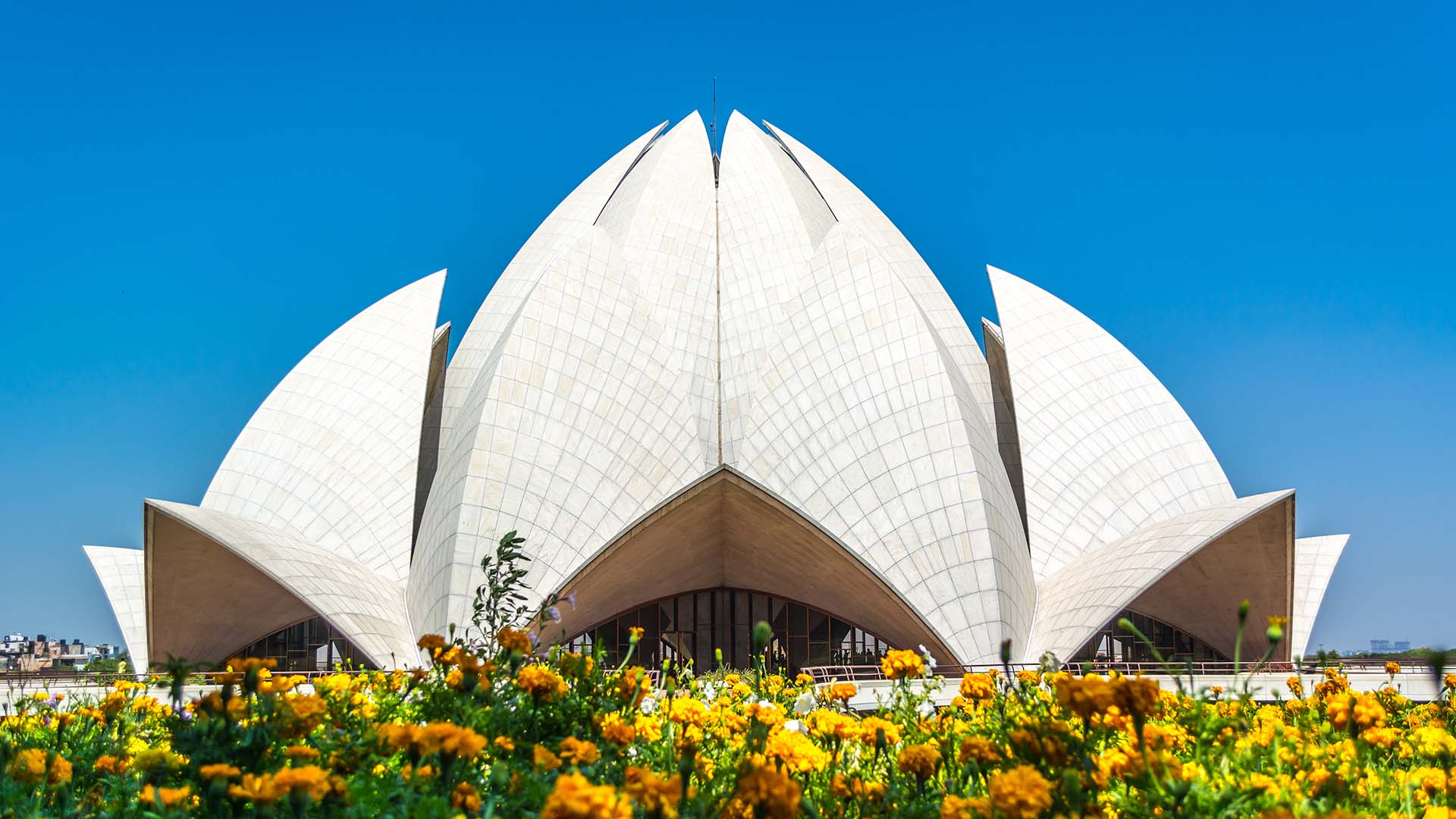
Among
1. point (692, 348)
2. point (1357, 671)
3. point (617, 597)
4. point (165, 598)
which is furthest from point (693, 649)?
point (1357, 671)

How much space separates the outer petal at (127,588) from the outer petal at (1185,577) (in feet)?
66.3

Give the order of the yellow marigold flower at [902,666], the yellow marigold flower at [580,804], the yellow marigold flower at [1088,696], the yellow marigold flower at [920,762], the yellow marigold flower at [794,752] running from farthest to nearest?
the yellow marigold flower at [902,666], the yellow marigold flower at [794,752], the yellow marigold flower at [920,762], the yellow marigold flower at [1088,696], the yellow marigold flower at [580,804]

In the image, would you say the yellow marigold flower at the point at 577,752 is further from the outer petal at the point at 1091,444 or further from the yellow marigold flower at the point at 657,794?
the outer petal at the point at 1091,444

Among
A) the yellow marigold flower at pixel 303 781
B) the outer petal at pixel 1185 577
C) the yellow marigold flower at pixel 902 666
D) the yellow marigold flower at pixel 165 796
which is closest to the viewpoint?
the yellow marigold flower at pixel 303 781

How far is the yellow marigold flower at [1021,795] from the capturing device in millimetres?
1918

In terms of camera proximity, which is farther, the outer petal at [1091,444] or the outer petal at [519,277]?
the outer petal at [519,277]

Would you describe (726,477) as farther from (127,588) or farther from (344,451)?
(127,588)

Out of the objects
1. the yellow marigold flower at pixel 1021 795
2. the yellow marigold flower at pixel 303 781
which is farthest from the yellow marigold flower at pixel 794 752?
the yellow marigold flower at pixel 303 781

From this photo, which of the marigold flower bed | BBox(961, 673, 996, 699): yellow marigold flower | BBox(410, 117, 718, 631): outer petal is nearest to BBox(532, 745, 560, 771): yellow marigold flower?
the marigold flower bed

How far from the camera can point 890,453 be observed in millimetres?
20906

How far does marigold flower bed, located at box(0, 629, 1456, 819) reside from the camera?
215cm

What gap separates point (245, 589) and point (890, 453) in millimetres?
14591

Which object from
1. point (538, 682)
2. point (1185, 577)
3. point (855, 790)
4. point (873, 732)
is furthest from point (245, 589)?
point (855, 790)

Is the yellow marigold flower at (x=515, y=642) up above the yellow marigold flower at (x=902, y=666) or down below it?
above
